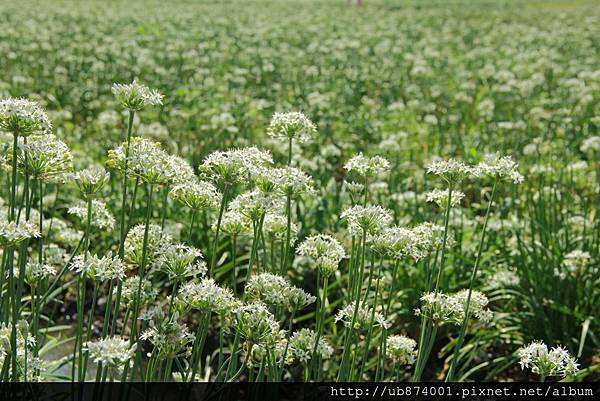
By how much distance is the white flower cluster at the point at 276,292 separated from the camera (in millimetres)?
2463

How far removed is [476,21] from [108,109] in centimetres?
1600

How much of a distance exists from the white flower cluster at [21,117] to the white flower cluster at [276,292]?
0.82 meters

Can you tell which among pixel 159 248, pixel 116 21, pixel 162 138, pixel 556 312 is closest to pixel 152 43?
pixel 116 21

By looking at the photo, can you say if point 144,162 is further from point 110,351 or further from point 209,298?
point 110,351

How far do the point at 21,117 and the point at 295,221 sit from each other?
2625mm

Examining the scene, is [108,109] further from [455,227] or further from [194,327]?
[455,227]

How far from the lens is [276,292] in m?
2.47

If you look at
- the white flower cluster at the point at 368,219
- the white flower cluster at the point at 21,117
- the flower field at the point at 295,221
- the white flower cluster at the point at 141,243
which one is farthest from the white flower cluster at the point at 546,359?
the white flower cluster at the point at 21,117

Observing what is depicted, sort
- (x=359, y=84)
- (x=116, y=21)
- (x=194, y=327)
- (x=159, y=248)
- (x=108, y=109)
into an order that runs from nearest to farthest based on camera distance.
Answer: (x=159, y=248) < (x=194, y=327) < (x=108, y=109) < (x=359, y=84) < (x=116, y=21)

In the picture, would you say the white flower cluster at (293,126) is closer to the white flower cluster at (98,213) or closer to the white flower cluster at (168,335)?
the white flower cluster at (98,213)

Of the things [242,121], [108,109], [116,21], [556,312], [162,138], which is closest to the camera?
[556,312]

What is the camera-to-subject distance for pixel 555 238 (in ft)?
15.8

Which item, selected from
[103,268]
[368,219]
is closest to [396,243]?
[368,219]

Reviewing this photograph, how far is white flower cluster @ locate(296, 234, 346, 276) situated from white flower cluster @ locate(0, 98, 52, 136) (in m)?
1.01
